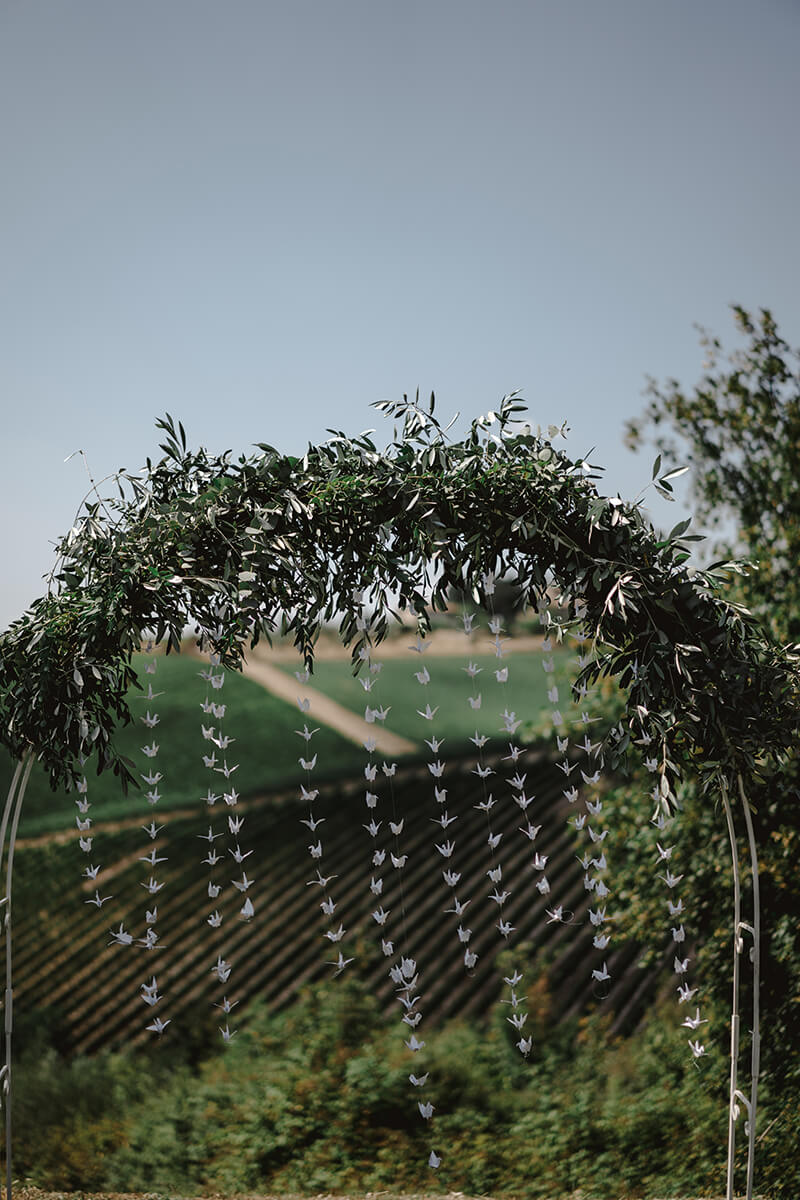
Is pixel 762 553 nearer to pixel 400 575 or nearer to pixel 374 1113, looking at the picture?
pixel 400 575

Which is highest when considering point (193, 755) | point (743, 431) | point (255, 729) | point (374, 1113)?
point (743, 431)

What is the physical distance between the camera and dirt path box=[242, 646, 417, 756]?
19.0 feet

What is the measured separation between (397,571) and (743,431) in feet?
10.7

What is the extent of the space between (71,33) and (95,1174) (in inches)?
212

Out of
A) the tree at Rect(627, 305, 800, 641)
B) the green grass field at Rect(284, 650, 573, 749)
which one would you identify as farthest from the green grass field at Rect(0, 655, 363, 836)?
the tree at Rect(627, 305, 800, 641)

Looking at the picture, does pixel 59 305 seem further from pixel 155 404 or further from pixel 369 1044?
pixel 369 1044

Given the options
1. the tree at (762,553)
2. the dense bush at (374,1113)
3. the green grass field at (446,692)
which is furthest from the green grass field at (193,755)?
the tree at (762,553)

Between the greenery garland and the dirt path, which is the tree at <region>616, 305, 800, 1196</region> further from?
the dirt path

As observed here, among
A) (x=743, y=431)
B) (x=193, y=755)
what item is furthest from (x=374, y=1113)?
(x=743, y=431)

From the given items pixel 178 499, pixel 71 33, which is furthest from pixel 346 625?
pixel 71 33

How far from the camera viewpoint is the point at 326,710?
5.87 m

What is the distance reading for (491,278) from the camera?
4.72m

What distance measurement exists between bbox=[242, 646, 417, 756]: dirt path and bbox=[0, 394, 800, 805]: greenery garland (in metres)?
2.97

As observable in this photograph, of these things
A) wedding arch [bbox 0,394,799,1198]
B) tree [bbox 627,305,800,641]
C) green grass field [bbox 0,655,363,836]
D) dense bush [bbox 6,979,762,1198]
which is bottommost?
dense bush [bbox 6,979,762,1198]
